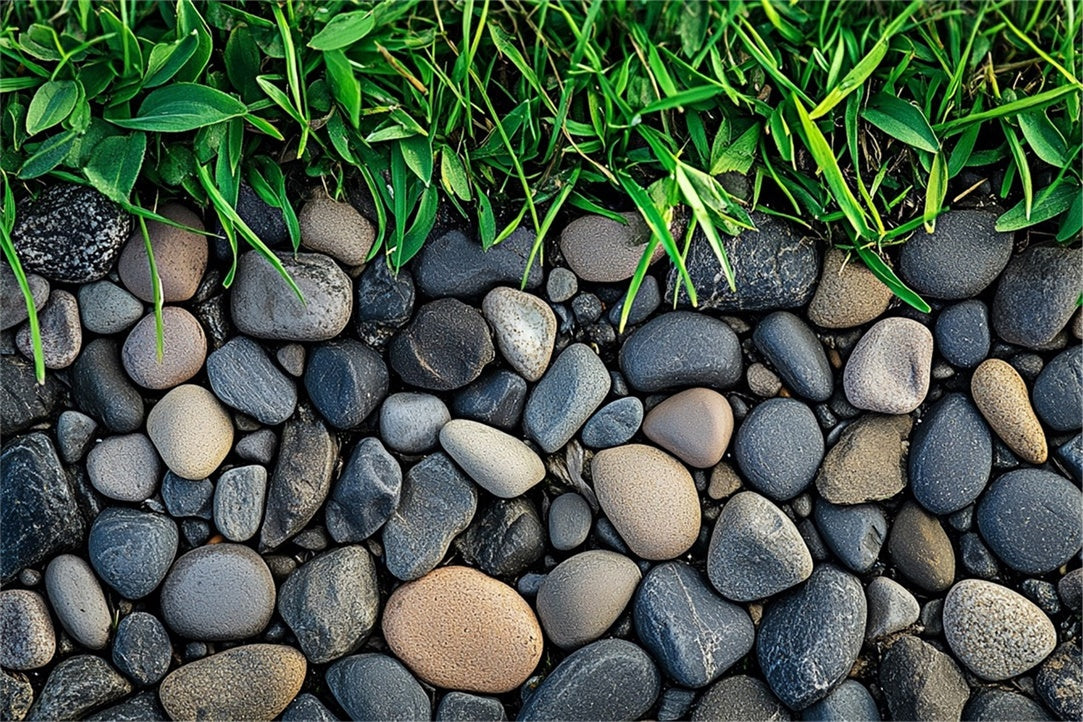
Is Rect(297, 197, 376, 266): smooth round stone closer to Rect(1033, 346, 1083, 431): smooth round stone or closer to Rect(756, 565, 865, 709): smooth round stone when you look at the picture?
Rect(756, 565, 865, 709): smooth round stone

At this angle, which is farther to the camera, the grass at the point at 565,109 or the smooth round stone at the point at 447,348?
the smooth round stone at the point at 447,348

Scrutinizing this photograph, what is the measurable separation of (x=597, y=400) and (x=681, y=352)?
0.14 metres

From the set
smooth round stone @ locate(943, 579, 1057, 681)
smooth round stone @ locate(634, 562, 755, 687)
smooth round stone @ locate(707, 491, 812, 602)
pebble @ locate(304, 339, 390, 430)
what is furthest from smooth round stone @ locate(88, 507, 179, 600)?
smooth round stone @ locate(943, 579, 1057, 681)

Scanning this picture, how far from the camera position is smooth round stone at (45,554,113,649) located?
51.9 inches

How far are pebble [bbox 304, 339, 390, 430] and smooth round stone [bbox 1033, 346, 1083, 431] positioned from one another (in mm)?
974

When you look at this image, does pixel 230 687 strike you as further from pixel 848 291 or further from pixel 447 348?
pixel 848 291

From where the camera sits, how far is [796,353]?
134cm

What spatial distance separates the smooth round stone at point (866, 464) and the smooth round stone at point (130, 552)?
98 centimetres

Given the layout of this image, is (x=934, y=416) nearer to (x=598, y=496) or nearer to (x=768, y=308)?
(x=768, y=308)

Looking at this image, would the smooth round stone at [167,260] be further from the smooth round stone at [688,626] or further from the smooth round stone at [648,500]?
the smooth round stone at [688,626]

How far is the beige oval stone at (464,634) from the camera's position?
4.36ft

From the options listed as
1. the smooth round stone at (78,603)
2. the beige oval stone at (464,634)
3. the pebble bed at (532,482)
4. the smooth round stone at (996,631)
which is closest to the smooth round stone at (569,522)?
the pebble bed at (532,482)

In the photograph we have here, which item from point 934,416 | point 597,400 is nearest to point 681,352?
point 597,400

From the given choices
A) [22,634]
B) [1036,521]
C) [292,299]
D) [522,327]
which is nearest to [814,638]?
[1036,521]
